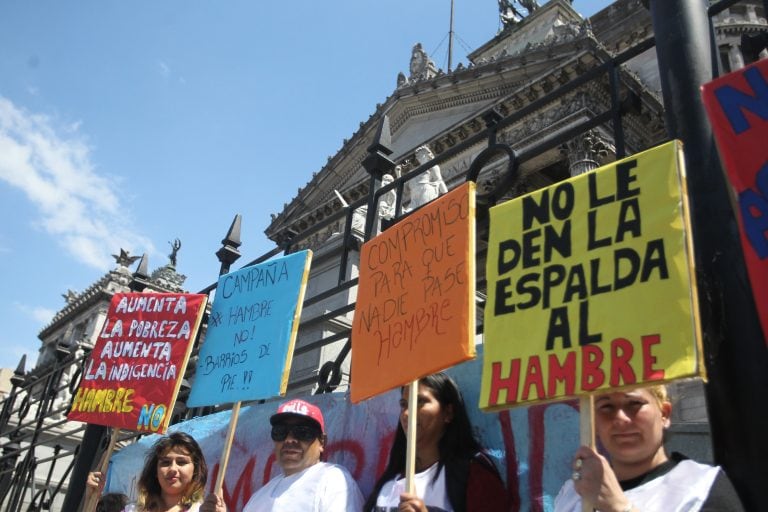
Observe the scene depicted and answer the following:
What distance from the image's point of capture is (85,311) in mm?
54656

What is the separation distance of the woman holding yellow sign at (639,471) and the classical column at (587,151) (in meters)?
13.5

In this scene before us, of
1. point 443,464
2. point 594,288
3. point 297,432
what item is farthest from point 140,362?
point 594,288

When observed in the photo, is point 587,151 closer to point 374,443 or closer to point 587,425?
point 374,443

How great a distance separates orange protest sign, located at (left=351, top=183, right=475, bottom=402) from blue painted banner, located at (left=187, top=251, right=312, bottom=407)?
84cm

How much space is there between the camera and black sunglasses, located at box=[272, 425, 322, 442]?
3.75 m

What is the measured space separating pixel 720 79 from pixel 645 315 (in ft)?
3.15

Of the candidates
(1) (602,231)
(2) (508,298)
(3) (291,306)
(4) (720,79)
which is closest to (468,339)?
(2) (508,298)

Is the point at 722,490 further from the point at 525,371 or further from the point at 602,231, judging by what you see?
the point at 602,231

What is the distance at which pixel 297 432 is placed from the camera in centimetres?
375

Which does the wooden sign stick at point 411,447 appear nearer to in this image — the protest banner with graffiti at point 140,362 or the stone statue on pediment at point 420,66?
the protest banner with graffiti at point 140,362

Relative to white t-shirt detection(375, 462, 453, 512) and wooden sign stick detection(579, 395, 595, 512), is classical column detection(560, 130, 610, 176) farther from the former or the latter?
wooden sign stick detection(579, 395, 595, 512)

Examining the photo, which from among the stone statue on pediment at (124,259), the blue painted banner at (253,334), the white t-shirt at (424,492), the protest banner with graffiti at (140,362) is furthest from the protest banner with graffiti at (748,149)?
the stone statue on pediment at (124,259)

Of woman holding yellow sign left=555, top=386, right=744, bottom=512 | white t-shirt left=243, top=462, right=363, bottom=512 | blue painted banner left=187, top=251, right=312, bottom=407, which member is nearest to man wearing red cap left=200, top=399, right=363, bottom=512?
white t-shirt left=243, top=462, right=363, bottom=512

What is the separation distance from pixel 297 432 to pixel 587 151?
43.2 feet
